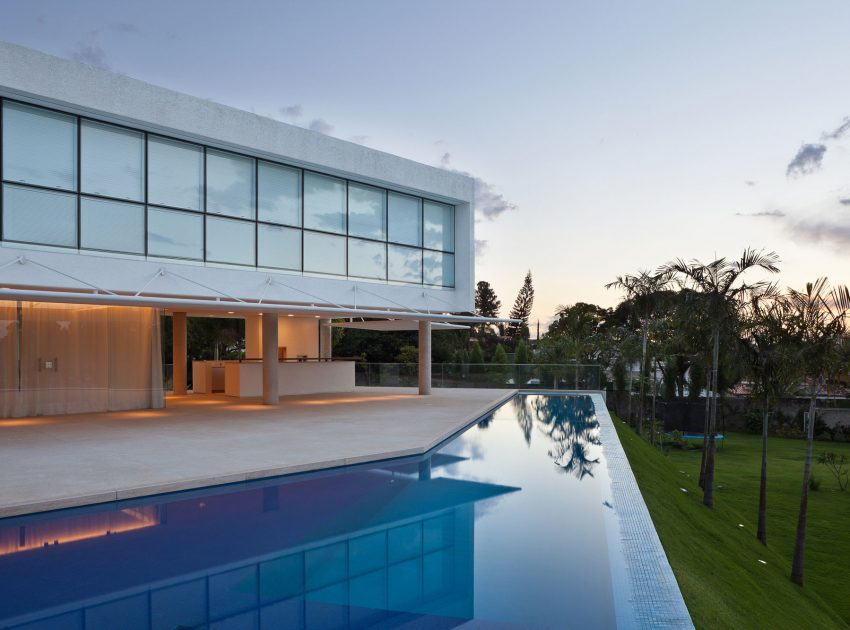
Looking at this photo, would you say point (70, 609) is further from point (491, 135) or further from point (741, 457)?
point (741, 457)

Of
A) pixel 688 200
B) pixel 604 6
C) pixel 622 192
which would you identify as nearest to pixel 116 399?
pixel 604 6

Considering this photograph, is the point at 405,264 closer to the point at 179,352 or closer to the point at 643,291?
the point at 179,352

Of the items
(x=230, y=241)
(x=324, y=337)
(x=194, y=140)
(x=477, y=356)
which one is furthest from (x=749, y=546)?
Result: (x=477, y=356)

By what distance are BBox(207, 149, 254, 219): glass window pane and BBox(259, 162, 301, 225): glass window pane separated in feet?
1.25

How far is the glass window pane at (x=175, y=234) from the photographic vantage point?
15.5 metres

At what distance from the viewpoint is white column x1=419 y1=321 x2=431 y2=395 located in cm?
2517

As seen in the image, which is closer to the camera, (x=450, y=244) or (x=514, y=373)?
(x=450, y=244)

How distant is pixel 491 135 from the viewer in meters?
27.9

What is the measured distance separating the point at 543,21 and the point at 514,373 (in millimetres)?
14338

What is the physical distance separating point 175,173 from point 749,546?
626 inches

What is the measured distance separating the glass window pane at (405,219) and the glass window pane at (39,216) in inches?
387

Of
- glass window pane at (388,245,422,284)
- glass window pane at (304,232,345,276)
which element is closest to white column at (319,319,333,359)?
glass window pane at (388,245,422,284)

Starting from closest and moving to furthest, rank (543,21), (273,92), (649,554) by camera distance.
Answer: (649,554)
(543,21)
(273,92)

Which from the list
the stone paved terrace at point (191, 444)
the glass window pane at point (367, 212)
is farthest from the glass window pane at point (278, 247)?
the stone paved terrace at point (191, 444)
